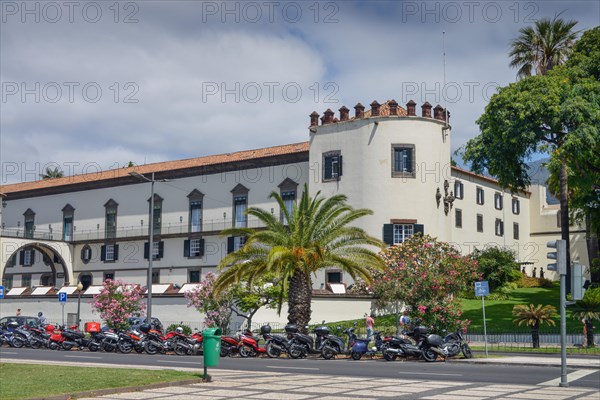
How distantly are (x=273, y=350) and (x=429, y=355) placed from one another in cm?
634

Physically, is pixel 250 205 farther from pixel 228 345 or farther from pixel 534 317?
pixel 534 317

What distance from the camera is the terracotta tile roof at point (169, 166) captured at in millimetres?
61312

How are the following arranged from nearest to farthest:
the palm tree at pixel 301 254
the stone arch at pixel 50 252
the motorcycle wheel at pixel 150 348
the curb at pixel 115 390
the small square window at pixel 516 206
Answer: the curb at pixel 115 390, the motorcycle wheel at pixel 150 348, the palm tree at pixel 301 254, the stone arch at pixel 50 252, the small square window at pixel 516 206

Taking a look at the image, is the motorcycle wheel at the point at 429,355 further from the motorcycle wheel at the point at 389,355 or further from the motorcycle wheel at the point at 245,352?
the motorcycle wheel at the point at 245,352

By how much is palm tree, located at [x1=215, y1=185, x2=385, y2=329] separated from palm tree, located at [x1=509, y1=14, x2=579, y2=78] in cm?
2463

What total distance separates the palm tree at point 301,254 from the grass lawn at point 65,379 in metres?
14.8

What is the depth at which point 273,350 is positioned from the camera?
31.1 m

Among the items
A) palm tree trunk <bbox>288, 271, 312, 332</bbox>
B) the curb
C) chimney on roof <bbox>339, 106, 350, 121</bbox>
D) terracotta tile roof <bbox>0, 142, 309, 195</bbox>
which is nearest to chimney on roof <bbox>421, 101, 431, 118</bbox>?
chimney on roof <bbox>339, 106, 350, 121</bbox>

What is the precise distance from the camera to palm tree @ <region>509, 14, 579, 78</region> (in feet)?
177

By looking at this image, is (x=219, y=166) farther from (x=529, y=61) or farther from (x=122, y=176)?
(x=529, y=61)

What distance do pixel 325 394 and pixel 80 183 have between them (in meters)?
61.4

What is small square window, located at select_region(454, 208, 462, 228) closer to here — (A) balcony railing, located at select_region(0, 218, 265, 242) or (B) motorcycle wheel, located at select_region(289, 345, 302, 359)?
(A) balcony railing, located at select_region(0, 218, 265, 242)

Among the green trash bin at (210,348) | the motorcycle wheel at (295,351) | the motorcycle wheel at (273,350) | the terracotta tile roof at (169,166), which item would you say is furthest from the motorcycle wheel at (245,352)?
the terracotta tile roof at (169,166)

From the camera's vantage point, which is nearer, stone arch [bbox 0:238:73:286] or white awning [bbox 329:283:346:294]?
white awning [bbox 329:283:346:294]
